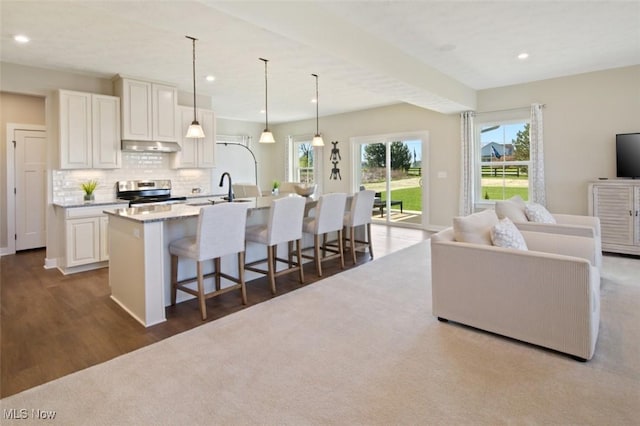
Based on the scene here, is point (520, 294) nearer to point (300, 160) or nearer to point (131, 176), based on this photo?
point (131, 176)

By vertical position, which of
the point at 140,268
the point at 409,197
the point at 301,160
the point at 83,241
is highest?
the point at 301,160

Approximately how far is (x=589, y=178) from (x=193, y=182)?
6.65 m

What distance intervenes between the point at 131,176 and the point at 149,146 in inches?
26.0

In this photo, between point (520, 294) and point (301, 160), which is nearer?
point (520, 294)

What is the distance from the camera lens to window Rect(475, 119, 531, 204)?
6.23 m

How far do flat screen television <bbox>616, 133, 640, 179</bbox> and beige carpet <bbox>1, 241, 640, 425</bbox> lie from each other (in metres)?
2.96

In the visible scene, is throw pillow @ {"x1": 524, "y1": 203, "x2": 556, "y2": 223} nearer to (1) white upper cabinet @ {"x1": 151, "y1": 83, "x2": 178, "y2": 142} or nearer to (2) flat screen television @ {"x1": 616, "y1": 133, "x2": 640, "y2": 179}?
(2) flat screen television @ {"x1": 616, "y1": 133, "x2": 640, "y2": 179}

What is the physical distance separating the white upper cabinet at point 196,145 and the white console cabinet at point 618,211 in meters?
6.11

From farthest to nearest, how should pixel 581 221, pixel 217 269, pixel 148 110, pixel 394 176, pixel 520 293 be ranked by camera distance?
pixel 394 176 → pixel 148 110 → pixel 581 221 → pixel 217 269 → pixel 520 293

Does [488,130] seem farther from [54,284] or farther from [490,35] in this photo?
[54,284]

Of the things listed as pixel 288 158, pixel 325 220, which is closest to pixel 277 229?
pixel 325 220

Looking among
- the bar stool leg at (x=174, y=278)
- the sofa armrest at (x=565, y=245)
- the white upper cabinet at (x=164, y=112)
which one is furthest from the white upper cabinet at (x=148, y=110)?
the sofa armrest at (x=565, y=245)

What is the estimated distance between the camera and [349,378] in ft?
6.84

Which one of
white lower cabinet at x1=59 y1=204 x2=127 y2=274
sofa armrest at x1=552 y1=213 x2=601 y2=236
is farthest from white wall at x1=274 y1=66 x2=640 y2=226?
white lower cabinet at x1=59 y1=204 x2=127 y2=274
